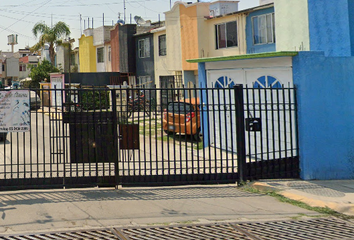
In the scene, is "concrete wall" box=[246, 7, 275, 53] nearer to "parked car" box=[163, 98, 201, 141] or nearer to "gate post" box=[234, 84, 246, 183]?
"parked car" box=[163, 98, 201, 141]

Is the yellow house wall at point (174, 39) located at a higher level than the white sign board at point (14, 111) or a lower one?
higher

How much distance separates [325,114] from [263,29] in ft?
46.6

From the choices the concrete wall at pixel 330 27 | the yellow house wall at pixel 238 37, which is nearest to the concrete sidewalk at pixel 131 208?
the concrete wall at pixel 330 27

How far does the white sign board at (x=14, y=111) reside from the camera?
8.48m

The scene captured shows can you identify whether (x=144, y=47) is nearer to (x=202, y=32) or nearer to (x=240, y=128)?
(x=202, y=32)

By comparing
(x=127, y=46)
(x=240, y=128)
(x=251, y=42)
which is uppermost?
(x=127, y=46)

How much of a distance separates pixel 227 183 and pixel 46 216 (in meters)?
4.00

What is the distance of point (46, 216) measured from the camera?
279 inches

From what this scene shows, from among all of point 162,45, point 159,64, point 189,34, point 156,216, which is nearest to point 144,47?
point 162,45

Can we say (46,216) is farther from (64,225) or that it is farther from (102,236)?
(102,236)

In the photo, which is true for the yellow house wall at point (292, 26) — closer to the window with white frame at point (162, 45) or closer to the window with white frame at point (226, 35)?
the window with white frame at point (226, 35)

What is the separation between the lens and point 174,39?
2942cm

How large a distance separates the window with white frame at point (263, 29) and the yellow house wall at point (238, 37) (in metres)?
0.72

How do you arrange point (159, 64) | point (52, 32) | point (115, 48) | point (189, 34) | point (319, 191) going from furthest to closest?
point (52, 32) → point (115, 48) → point (159, 64) → point (189, 34) → point (319, 191)
